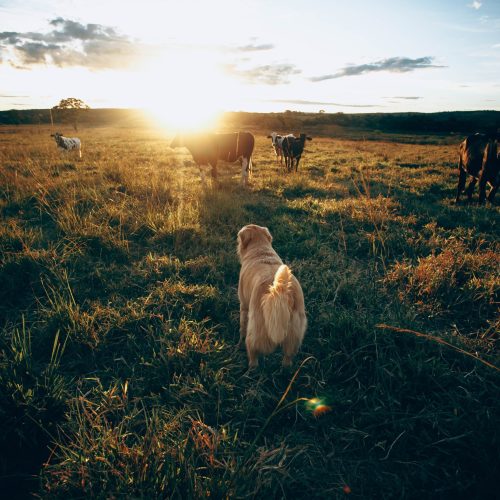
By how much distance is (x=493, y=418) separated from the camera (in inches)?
84.4

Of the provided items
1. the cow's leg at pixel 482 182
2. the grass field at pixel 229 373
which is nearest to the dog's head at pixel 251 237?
the grass field at pixel 229 373

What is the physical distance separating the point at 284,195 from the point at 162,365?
734cm

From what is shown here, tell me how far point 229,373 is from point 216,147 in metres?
10.3

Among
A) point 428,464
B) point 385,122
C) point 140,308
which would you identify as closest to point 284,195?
point 140,308

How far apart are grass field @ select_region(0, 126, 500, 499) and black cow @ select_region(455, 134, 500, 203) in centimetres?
280

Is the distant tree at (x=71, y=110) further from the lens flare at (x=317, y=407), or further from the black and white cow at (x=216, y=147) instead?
the lens flare at (x=317, y=407)

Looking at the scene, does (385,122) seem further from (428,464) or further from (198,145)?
(428,464)

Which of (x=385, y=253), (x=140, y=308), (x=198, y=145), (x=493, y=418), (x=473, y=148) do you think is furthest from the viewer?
(x=198, y=145)

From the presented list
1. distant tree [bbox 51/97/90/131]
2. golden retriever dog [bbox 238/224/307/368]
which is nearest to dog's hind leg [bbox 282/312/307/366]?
golden retriever dog [bbox 238/224/307/368]

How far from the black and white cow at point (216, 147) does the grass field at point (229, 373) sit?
21.4 feet

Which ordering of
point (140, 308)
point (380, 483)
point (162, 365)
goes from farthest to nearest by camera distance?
point (140, 308) → point (162, 365) → point (380, 483)

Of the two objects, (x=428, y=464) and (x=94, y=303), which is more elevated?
(x=94, y=303)

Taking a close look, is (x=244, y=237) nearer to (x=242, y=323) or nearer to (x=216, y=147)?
(x=242, y=323)

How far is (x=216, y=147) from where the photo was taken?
1156cm
